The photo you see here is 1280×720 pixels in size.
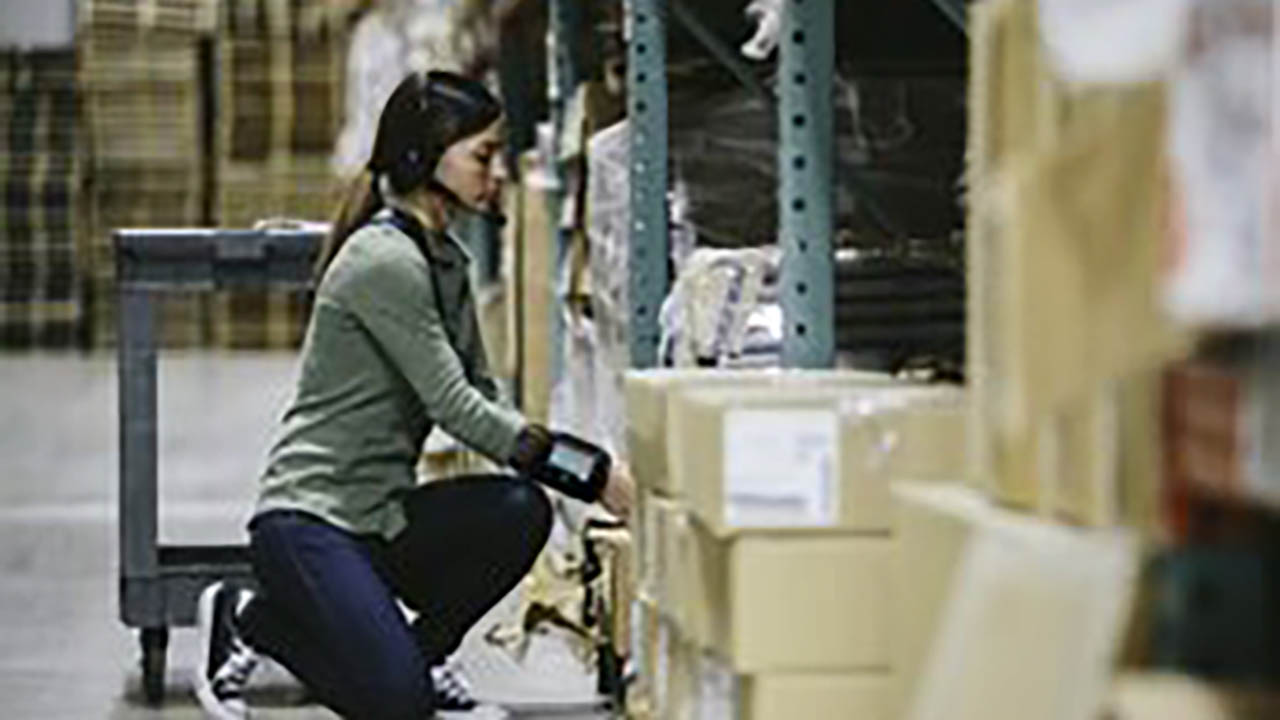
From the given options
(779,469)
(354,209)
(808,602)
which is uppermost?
(354,209)

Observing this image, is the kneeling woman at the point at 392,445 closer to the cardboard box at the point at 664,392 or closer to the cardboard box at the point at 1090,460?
the cardboard box at the point at 664,392

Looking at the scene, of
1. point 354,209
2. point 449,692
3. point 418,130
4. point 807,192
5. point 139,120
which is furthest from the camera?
point 139,120

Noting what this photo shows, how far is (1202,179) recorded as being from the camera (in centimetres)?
204

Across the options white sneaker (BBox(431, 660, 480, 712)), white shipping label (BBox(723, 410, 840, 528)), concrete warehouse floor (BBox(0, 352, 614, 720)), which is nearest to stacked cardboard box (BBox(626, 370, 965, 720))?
white shipping label (BBox(723, 410, 840, 528))

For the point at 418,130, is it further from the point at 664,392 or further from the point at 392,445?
the point at 664,392

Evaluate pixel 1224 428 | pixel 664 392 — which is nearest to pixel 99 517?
pixel 664 392

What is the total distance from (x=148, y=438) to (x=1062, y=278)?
A: 4166mm

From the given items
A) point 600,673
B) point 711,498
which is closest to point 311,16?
point 600,673

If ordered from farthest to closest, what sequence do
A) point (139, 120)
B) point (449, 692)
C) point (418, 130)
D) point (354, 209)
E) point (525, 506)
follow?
point (139, 120) < point (449, 692) < point (525, 506) < point (354, 209) < point (418, 130)

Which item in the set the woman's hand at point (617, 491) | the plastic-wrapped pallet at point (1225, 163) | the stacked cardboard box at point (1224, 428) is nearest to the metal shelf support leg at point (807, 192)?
the woman's hand at point (617, 491)

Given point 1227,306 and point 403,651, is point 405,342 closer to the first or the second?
point 403,651

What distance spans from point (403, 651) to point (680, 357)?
0.79 metres

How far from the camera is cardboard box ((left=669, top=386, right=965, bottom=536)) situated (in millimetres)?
3318

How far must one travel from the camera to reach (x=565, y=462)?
5090 millimetres
